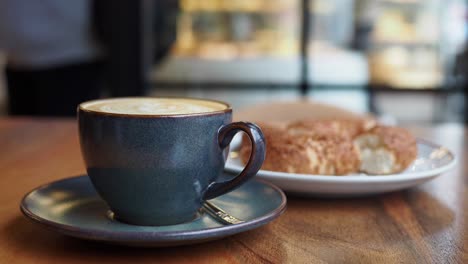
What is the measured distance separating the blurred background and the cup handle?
2355 millimetres

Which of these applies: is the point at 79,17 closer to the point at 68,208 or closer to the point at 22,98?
the point at 22,98

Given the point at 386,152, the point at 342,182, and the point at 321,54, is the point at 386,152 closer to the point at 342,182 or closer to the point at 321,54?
the point at 342,182

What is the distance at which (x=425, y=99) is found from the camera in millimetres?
3045

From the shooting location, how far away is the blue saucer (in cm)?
44

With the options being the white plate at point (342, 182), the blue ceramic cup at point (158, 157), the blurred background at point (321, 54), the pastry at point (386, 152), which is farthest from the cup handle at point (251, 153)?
the blurred background at point (321, 54)

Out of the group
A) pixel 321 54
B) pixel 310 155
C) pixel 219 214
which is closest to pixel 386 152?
pixel 310 155

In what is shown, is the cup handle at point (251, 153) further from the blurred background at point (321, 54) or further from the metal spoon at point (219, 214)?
the blurred background at point (321, 54)

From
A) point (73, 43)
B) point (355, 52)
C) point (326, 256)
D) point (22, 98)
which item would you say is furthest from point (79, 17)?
point (326, 256)

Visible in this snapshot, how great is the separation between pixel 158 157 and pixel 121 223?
0.07 m

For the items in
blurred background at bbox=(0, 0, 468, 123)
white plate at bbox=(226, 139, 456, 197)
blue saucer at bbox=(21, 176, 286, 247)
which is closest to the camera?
blue saucer at bbox=(21, 176, 286, 247)

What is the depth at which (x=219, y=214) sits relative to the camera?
0.53 m

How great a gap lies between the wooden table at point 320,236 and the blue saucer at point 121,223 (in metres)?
0.02

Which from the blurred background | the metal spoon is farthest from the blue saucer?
the blurred background

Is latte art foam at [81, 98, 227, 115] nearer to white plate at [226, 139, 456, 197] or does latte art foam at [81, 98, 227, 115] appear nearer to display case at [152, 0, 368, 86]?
white plate at [226, 139, 456, 197]
